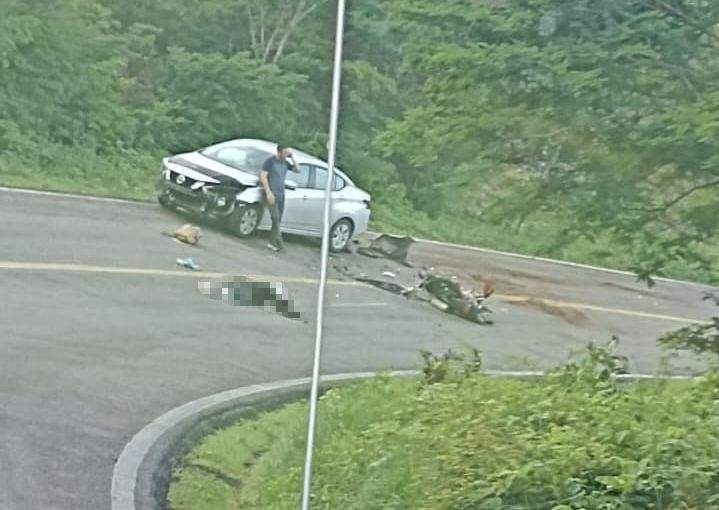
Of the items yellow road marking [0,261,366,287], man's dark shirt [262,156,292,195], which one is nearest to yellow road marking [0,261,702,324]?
yellow road marking [0,261,366,287]

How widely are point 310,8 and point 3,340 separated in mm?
1108

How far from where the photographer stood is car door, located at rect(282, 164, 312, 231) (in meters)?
3.07

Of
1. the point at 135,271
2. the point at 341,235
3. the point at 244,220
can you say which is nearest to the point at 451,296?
the point at 341,235

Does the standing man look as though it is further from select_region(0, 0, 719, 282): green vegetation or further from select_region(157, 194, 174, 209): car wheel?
select_region(157, 194, 174, 209): car wheel

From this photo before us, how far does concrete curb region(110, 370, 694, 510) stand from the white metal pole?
50 millimetres

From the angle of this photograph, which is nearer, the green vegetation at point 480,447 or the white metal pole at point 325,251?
the green vegetation at point 480,447

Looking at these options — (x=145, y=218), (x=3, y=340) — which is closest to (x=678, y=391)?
(x=145, y=218)

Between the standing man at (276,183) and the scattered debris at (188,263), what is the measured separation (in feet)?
0.63

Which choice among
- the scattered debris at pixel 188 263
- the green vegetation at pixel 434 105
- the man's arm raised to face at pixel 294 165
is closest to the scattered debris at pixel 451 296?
the green vegetation at pixel 434 105

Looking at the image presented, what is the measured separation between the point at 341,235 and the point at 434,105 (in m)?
0.40

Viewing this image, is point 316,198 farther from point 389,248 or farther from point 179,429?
point 179,429

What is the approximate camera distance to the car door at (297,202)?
121 inches

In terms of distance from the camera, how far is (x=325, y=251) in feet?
10.1

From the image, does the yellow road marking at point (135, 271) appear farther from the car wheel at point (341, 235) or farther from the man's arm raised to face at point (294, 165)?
the man's arm raised to face at point (294, 165)
